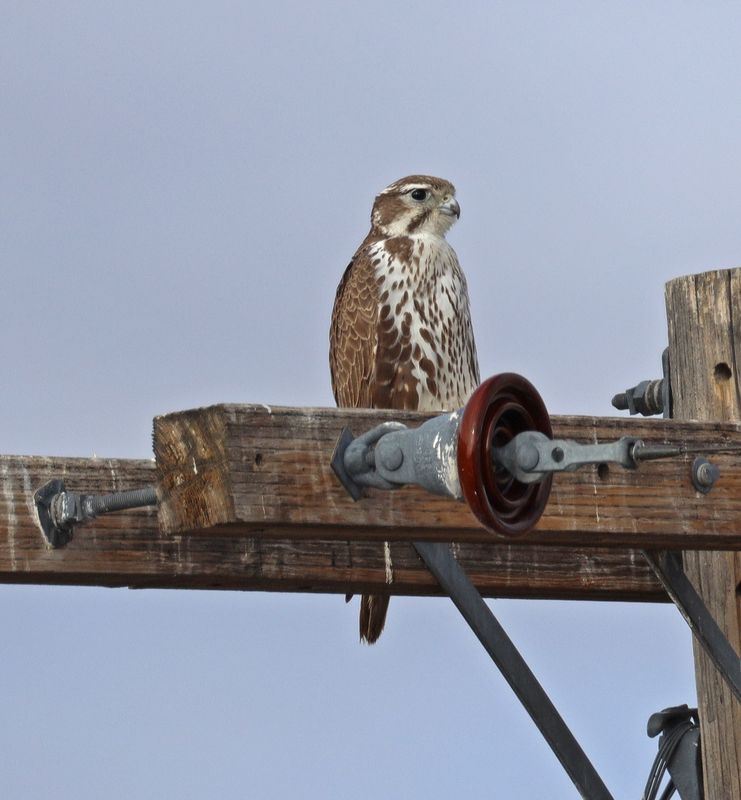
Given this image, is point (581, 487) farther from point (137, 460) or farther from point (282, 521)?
point (137, 460)

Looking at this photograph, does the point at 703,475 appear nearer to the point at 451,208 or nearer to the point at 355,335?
the point at 355,335

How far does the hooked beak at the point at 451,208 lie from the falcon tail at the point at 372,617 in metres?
2.77

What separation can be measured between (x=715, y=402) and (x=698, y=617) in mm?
529

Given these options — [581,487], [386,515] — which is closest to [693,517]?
[581,487]

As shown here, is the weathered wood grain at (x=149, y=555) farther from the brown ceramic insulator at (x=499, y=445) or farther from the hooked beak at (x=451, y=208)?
the hooked beak at (x=451, y=208)

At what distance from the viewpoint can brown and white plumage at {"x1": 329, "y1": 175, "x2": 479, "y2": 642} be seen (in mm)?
6930

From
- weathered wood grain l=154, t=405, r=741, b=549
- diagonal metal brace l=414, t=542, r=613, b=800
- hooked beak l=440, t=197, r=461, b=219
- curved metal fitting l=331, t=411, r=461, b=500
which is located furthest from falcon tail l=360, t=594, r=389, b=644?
hooked beak l=440, t=197, r=461, b=219

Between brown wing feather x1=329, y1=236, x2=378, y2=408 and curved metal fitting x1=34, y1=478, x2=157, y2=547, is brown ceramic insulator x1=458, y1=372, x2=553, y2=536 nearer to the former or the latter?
curved metal fitting x1=34, y1=478, x2=157, y2=547

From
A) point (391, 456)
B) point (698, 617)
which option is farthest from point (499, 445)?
point (698, 617)

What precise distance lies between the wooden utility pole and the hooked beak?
3.53 m

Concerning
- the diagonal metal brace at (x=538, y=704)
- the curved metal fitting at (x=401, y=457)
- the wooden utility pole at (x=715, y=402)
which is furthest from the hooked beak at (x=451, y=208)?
the curved metal fitting at (x=401, y=457)

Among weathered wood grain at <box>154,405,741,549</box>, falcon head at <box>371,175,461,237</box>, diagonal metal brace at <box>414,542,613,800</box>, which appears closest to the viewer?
weathered wood grain at <box>154,405,741,549</box>

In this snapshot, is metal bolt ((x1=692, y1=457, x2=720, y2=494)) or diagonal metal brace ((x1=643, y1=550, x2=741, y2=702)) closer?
metal bolt ((x1=692, y1=457, x2=720, y2=494))

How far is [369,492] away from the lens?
343cm
